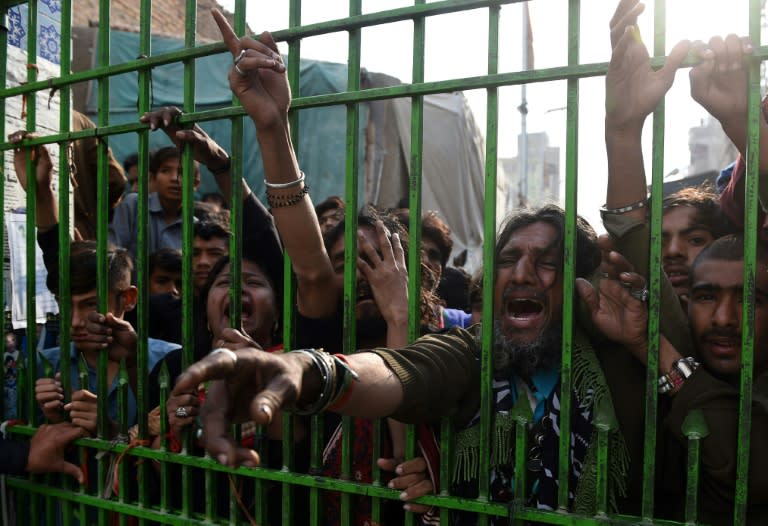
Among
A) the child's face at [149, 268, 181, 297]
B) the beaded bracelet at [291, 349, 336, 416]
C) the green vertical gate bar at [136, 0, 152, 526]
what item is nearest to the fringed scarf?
the beaded bracelet at [291, 349, 336, 416]

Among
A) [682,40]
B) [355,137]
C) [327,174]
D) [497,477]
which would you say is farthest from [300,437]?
[327,174]

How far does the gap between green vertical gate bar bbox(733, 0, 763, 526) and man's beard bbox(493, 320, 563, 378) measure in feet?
1.64

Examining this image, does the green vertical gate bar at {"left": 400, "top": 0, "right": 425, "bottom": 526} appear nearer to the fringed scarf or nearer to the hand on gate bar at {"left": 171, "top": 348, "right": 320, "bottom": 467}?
the fringed scarf

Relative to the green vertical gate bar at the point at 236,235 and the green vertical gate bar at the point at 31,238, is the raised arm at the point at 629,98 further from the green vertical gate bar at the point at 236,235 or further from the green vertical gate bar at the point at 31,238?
the green vertical gate bar at the point at 31,238

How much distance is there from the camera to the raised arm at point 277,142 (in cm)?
164

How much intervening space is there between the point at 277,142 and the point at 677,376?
110 centimetres

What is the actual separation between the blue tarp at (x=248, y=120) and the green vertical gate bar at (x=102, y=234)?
4704 mm

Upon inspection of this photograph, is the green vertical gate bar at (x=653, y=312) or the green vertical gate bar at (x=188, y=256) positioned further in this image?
the green vertical gate bar at (x=188, y=256)

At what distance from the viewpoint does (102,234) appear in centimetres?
206

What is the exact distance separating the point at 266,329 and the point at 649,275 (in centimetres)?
134

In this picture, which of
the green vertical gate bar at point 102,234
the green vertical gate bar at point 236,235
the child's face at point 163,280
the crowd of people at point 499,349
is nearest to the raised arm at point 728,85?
the crowd of people at point 499,349

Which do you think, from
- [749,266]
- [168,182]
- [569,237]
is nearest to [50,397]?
[569,237]

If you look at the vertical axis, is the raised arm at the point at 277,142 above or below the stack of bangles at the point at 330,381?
above

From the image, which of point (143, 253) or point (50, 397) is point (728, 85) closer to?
point (143, 253)
